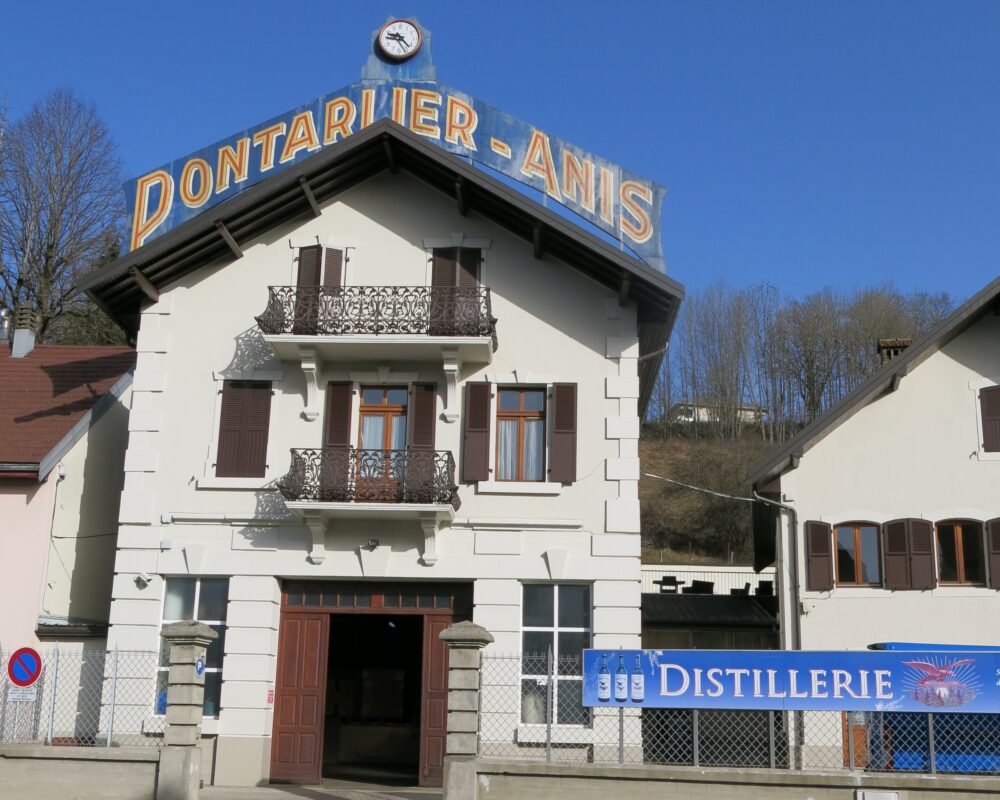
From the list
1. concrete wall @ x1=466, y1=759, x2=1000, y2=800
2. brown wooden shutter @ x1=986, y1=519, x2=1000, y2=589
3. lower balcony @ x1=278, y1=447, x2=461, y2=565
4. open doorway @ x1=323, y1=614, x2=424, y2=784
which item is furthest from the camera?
open doorway @ x1=323, y1=614, x2=424, y2=784

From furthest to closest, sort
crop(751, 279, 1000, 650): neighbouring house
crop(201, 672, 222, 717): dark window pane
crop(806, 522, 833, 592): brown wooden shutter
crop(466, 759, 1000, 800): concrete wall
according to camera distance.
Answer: crop(806, 522, 833, 592): brown wooden shutter
crop(751, 279, 1000, 650): neighbouring house
crop(201, 672, 222, 717): dark window pane
crop(466, 759, 1000, 800): concrete wall

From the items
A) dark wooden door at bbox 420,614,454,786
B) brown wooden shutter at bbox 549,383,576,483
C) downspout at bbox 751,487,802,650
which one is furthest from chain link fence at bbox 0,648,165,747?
downspout at bbox 751,487,802,650

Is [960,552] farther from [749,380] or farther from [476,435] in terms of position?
[749,380]

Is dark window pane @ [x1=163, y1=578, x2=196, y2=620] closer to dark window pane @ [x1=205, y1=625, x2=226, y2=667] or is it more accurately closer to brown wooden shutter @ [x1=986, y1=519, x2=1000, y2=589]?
dark window pane @ [x1=205, y1=625, x2=226, y2=667]

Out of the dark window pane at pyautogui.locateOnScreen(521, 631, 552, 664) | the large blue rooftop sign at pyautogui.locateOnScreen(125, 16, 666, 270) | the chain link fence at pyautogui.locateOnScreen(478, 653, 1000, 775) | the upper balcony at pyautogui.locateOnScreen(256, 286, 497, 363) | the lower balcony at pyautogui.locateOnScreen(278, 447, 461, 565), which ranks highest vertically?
the large blue rooftop sign at pyautogui.locateOnScreen(125, 16, 666, 270)

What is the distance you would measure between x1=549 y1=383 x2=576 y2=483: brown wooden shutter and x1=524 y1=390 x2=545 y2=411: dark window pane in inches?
13.2

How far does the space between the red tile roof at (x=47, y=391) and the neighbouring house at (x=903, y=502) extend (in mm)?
13124

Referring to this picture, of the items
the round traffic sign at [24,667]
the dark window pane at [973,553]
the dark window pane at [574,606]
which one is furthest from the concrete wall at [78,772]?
the dark window pane at [973,553]

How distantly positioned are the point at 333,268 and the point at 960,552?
12.4 meters

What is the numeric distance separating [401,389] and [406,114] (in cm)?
514

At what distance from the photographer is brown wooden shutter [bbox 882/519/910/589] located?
21500 mm

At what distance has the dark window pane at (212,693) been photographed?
782 inches

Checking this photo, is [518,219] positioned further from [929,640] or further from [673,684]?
[929,640]

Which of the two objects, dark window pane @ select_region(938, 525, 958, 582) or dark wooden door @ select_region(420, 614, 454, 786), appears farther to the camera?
dark window pane @ select_region(938, 525, 958, 582)
